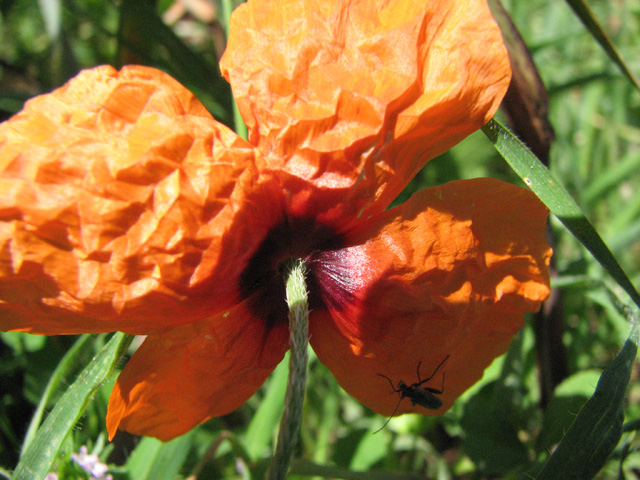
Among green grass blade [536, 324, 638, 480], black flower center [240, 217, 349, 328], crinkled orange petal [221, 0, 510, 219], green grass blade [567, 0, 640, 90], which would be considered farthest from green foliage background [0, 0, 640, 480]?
green grass blade [567, 0, 640, 90]

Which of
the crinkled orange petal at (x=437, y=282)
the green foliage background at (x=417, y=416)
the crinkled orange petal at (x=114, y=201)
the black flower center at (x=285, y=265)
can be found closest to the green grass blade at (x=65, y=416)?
the green foliage background at (x=417, y=416)

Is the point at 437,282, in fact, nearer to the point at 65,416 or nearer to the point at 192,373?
the point at 192,373

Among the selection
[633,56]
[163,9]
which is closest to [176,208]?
[163,9]

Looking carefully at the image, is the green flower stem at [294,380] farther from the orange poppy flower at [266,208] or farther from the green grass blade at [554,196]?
the green grass blade at [554,196]

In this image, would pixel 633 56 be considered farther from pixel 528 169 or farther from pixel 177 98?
pixel 177 98

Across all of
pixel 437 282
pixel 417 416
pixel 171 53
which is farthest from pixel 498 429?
pixel 171 53

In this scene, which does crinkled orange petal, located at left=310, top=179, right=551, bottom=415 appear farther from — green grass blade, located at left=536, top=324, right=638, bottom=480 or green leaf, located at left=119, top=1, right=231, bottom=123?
green leaf, located at left=119, top=1, right=231, bottom=123
